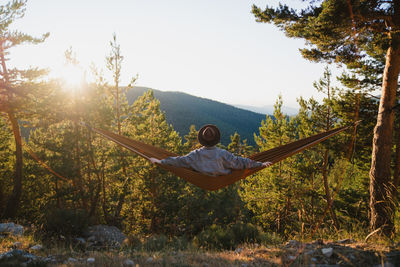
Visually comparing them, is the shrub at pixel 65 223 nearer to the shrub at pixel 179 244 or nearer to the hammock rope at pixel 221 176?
the shrub at pixel 179 244

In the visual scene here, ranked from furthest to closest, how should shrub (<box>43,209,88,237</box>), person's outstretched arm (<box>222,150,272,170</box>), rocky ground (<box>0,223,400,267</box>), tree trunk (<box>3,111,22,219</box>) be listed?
tree trunk (<box>3,111,22,219</box>), shrub (<box>43,209,88,237</box>), person's outstretched arm (<box>222,150,272,170</box>), rocky ground (<box>0,223,400,267</box>)

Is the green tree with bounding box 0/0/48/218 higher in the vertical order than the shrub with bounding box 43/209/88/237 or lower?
higher

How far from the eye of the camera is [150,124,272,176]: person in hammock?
7.91 feet

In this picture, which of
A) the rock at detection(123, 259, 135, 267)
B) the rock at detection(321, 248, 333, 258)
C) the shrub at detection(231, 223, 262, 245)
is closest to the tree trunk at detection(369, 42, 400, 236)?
the rock at detection(321, 248, 333, 258)

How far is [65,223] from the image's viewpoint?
5020 mm

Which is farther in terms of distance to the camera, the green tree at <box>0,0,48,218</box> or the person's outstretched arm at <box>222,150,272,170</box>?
the green tree at <box>0,0,48,218</box>

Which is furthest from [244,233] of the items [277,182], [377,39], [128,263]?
[277,182]

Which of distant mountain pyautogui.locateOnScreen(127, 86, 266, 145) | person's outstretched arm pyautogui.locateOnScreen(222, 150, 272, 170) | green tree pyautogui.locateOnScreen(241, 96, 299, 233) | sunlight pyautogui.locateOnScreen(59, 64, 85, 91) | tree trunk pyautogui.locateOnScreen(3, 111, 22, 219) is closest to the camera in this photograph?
person's outstretched arm pyautogui.locateOnScreen(222, 150, 272, 170)

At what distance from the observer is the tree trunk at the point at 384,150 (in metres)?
2.79

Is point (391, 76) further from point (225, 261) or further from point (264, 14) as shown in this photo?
point (225, 261)

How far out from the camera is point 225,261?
2.03 metres

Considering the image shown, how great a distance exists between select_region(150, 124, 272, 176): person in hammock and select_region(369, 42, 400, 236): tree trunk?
A: 1518 millimetres

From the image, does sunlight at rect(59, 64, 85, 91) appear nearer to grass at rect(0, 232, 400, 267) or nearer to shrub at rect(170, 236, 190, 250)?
shrub at rect(170, 236, 190, 250)

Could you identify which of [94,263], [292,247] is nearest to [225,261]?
[292,247]
